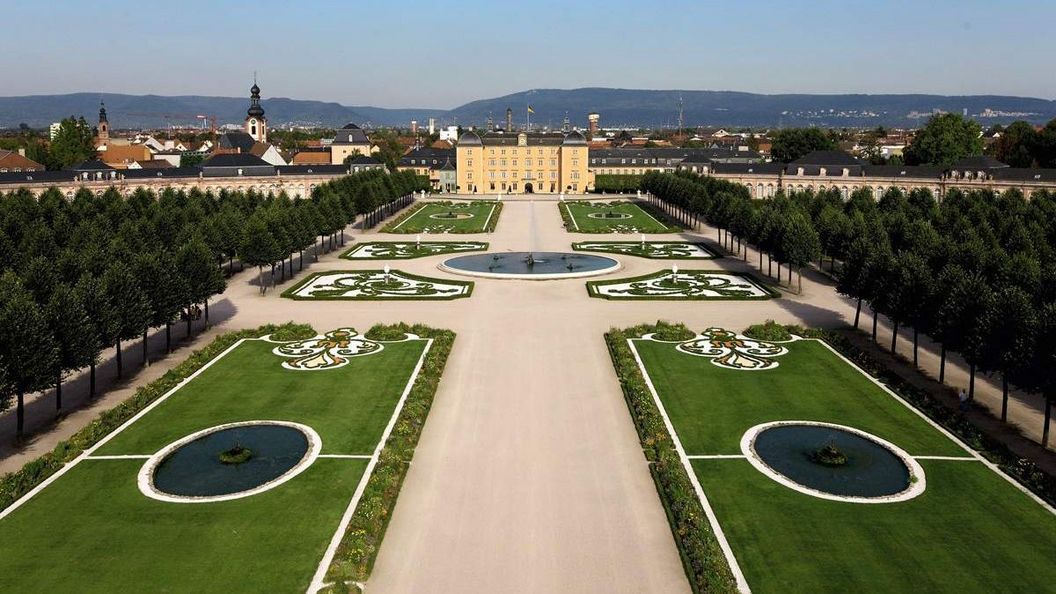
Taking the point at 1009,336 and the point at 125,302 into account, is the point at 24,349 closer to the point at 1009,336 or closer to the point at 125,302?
the point at 125,302

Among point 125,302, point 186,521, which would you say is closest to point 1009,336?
point 186,521

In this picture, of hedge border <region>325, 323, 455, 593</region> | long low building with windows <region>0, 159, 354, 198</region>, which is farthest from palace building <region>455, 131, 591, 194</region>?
hedge border <region>325, 323, 455, 593</region>

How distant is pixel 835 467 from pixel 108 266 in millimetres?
42488

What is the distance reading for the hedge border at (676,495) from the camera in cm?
2359

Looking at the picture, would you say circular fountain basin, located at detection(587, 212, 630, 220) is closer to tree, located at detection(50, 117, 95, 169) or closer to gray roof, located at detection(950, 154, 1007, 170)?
gray roof, located at detection(950, 154, 1007, 170)

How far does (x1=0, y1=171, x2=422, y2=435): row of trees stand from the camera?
1351 inches

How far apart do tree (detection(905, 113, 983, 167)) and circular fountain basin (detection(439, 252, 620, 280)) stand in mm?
99528

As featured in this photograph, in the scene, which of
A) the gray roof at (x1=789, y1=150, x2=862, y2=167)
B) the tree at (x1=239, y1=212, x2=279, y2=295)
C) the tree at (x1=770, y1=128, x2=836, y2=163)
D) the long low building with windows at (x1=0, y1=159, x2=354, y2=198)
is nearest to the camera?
the tree at (x1=239, y1=212, x2=279, y2=295)

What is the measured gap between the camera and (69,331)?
36.7 metres

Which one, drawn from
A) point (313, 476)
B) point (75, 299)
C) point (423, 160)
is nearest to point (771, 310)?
point (313, 476)

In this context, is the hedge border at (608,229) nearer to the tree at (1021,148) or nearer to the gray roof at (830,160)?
the gray roof at (830,160)

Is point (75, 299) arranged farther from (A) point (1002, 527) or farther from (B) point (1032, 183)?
(B) point (1032, 183)

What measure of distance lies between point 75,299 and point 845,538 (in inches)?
1373

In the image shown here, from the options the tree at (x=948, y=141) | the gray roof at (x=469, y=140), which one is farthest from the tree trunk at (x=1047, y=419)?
the gray roof at (x=469, y=140)
